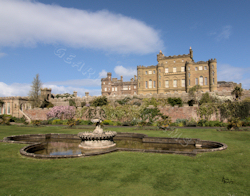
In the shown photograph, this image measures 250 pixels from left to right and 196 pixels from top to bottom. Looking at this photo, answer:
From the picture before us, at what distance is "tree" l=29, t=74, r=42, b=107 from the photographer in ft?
144

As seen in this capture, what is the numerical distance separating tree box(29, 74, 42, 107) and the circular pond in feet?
100

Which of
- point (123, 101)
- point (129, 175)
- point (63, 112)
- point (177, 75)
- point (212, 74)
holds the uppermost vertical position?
point (177, 75)

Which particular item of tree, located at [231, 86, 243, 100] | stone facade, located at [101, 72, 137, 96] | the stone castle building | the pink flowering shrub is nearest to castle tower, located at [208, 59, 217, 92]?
the stone castle building

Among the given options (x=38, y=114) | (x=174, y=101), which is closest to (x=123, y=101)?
(x=174, y=101)

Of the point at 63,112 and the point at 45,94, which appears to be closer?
the point at 63,112

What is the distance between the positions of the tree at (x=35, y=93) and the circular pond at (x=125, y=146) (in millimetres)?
30603

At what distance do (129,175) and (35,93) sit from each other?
144ft

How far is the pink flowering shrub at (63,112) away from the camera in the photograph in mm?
34969

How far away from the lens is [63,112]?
1399 inches

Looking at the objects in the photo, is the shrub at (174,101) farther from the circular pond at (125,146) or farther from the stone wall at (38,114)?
the stone wall at (38,114)

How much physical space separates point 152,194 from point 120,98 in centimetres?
3303

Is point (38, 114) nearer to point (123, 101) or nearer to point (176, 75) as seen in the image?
point (123, 101)

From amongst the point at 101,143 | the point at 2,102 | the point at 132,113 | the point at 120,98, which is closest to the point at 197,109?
the point at 132,113

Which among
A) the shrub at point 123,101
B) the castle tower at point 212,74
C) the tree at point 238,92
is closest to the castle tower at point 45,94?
the shrub at point 123,101
